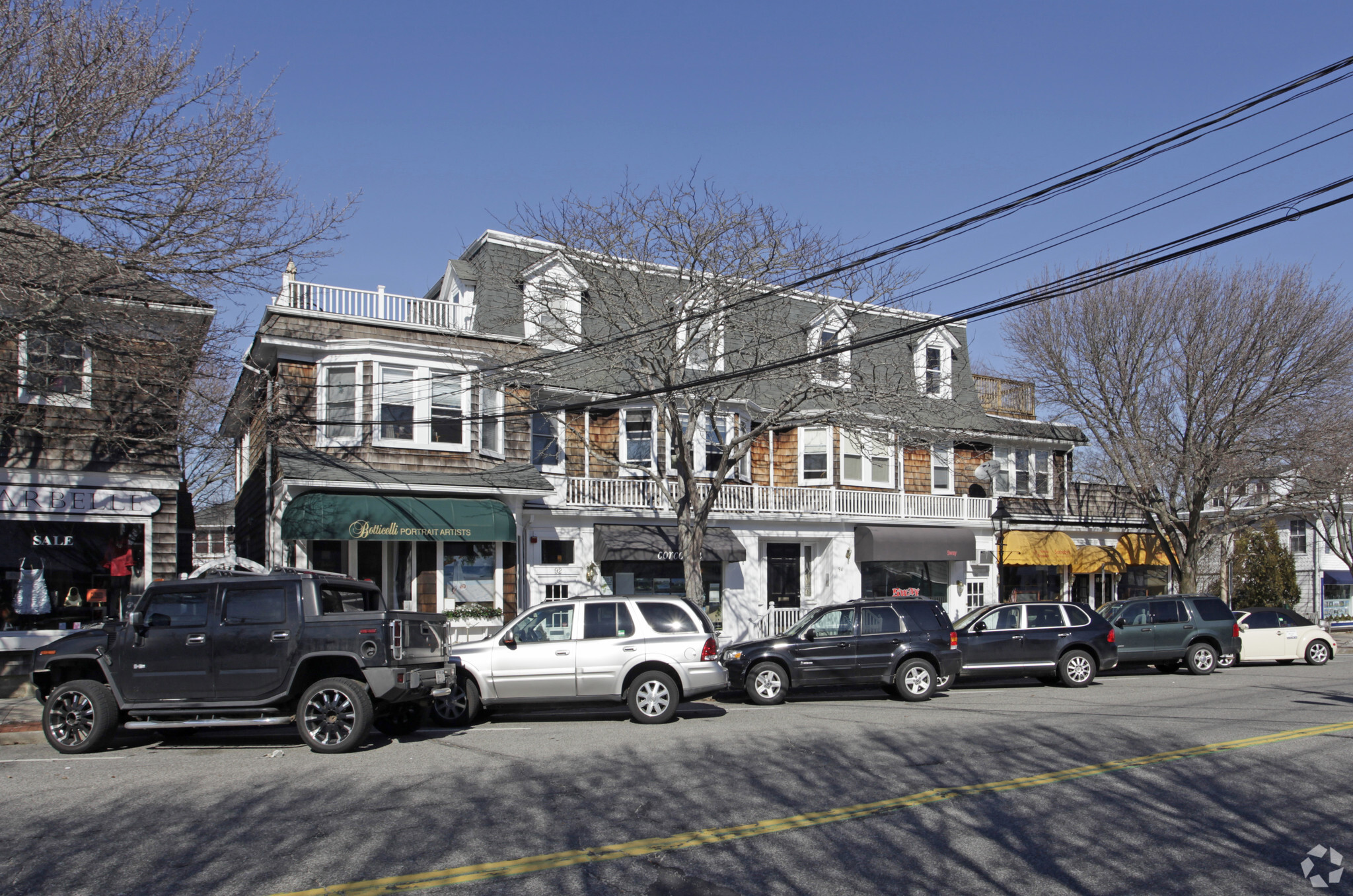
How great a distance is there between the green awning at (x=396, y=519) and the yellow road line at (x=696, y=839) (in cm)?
1243

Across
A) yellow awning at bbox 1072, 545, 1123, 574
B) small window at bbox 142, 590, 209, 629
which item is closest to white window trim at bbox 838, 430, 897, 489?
yellow awning at bbox 1072, 545, 1123, 574

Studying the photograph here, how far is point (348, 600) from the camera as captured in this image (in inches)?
466

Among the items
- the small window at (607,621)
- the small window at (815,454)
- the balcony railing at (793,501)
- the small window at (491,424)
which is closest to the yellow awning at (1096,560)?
the balcony railing at (793,501)

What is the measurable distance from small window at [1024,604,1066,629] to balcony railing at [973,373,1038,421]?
538 inches

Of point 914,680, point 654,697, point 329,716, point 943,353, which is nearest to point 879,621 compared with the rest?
point 914,680

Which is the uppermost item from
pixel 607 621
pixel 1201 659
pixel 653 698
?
pixel 607 621

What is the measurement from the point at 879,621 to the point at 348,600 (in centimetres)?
828

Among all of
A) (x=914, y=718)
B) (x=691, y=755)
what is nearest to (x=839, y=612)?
(x=914, y=718)

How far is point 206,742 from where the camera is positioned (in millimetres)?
11867

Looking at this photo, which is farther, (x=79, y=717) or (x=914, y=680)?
(x=914, y=680)

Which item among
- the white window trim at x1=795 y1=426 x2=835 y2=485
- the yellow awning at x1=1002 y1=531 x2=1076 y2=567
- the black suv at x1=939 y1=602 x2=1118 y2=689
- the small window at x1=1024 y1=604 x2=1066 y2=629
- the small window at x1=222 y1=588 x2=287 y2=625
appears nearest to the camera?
the small window at x1=222 y1=588 x2=287 y2=625

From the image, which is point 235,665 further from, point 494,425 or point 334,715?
point 494,425

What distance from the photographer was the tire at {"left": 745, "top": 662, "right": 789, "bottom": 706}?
1530 centimetres

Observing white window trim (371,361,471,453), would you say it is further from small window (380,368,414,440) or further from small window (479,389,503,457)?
small window (479,389,503,457)
